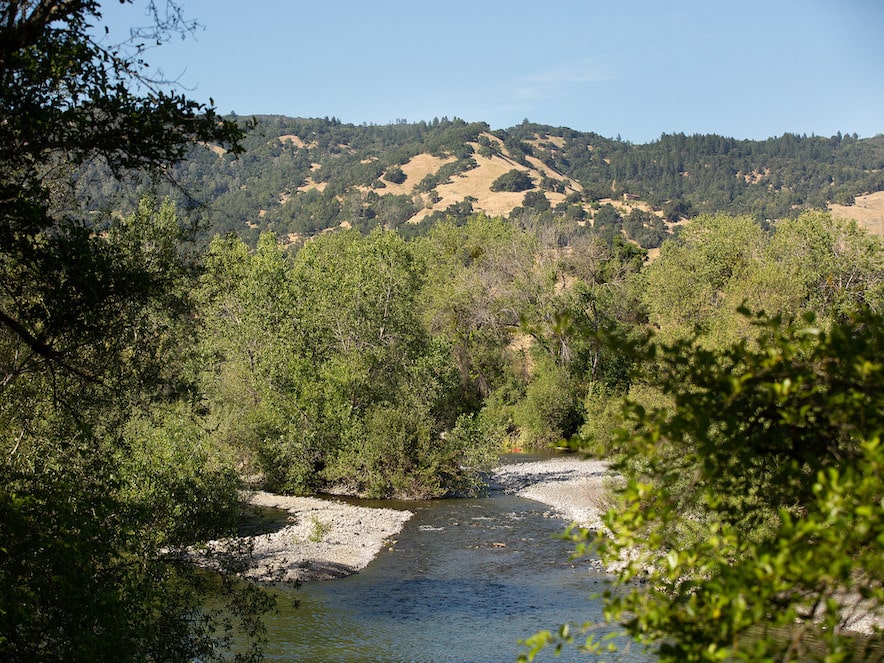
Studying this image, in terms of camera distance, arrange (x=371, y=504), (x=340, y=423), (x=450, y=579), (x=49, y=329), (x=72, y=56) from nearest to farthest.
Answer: (x=72, y=56), (x=49, y=329), (x=450, y=579), (x=371, y=504), (x=340, y=423)

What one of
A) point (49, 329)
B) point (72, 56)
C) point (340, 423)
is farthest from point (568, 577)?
point (72, 56)

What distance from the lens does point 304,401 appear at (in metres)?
33.9

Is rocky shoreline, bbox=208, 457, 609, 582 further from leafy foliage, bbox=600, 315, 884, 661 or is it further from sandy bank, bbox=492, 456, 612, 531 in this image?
leafy foliage, bbox=600, 315, 884, 661

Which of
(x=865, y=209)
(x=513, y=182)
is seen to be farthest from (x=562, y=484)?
(x=865, y=209)

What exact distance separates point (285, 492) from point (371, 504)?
3977 mm

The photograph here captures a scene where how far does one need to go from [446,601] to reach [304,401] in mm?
15621

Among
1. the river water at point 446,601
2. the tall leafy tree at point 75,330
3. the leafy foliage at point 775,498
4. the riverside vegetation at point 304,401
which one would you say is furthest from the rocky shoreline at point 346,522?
the leafy foliage at point 775,498

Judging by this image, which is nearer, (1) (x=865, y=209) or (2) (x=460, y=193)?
(2) (x=460, y=193)

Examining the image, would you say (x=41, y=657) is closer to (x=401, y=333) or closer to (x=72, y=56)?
(x=72, y=56)

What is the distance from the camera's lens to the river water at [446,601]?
55.0ft

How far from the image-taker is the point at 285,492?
33.4 metres

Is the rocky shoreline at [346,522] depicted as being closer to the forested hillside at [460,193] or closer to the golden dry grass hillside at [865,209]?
the forested hillside at [460,193]

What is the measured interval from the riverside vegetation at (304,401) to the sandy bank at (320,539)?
202 centimetres

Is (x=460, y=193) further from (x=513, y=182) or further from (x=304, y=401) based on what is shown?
(x=304, y=401)
